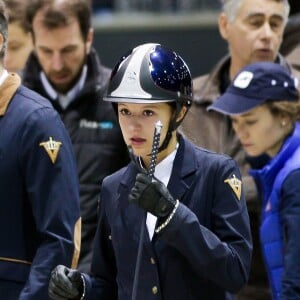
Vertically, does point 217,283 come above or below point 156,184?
below

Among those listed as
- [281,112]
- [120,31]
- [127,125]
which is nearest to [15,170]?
[127,125]

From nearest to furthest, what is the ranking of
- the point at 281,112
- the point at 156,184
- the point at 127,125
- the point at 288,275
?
the point at 156,184 < the point at 127,125 < the point at 288,275 < the point at 281,112

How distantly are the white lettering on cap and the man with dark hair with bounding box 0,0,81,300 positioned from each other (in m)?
0.99

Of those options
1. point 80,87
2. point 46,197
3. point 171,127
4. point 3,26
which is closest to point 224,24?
point 80,87

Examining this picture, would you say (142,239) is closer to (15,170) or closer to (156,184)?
(156,184)

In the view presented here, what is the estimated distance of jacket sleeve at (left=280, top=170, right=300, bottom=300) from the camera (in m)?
4.05

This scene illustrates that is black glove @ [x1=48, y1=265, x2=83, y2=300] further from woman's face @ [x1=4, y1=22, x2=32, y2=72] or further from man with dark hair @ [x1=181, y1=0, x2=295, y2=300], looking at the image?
woman's face @ [x1=4, y1=22, x2=32, y2=72]

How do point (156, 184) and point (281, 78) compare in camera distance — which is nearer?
point (156, 184)

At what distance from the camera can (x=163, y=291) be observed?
3725 mm

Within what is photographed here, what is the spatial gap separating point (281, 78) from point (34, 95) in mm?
1069

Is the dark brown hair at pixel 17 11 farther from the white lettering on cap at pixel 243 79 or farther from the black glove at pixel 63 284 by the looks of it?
the black glove at pixel 63 284

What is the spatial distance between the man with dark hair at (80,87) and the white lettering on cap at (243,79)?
717 millimetres

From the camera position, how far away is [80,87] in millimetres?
5594

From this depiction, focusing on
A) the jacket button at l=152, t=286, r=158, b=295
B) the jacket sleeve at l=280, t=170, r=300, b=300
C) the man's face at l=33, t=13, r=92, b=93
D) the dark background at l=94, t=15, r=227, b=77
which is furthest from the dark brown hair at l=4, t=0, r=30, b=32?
the jacket button at l=152, t=286, r=158, b=295
